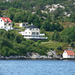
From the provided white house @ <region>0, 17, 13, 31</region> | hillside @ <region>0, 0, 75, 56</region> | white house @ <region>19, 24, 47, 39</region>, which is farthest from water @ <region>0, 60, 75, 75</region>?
white house @ <region>0, 17, 13, 31</region>

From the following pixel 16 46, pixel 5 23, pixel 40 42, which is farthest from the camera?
pixel 5 23

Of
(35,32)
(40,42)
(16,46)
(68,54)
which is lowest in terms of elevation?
(68,54)

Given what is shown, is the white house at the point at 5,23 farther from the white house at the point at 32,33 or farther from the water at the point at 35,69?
the water at the point at 35,69

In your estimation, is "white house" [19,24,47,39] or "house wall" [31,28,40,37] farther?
"house wall" [31,28,40,37]

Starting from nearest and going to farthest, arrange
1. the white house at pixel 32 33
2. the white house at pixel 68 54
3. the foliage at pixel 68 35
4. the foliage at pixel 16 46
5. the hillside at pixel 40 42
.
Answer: the foliage at pixel 16 46, the hillside at pixel 40 42, the white house at pixel 68 54, the foliage at pixel 68 35, the white house at pixel 32 33

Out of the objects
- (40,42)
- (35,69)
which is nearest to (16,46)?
(40,42)

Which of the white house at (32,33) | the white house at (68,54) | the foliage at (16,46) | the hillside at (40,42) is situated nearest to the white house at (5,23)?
the hillside at (40,42)

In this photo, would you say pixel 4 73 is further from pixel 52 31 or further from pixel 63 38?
pixel 52 31

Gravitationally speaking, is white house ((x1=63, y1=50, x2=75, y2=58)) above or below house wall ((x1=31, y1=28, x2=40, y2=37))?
below

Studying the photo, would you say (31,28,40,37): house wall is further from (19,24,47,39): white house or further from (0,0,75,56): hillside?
(0,0,75,56): hillside

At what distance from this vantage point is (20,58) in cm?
11981

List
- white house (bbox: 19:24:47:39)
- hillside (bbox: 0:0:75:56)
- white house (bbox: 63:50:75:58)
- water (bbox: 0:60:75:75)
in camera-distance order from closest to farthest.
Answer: water (bbox: 0:60:75:75), hillside (bbox: 0:0:75:56), white house (bbox: 63:50:75:58), white house (bbox: 19:24:47:39)

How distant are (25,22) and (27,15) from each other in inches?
199

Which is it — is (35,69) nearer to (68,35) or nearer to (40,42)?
(40,42)
